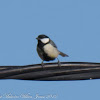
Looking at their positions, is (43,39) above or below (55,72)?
above

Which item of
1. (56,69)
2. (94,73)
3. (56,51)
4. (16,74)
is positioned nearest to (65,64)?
(56,69)

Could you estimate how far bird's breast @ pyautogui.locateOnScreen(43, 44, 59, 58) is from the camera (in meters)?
4.27

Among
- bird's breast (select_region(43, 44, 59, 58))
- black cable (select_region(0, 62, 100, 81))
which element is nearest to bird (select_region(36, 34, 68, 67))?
bird's breast (select_region(43, 44, 59, 58))

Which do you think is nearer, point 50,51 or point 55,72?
point 55,72

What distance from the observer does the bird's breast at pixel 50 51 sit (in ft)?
14.0

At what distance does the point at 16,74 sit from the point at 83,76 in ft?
1.93

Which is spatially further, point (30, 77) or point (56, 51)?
point (56, 51)

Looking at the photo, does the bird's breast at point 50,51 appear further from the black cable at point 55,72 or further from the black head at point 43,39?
the black cable at point 55,72

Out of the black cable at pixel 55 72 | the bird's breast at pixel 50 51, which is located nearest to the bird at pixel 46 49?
the bird's breast at pixel 50 51

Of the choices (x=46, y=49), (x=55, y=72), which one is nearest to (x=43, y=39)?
(x=46, y=49)

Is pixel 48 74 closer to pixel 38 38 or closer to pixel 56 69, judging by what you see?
pixel 56 69

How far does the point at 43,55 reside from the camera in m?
4.29

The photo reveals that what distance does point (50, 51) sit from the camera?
429cm

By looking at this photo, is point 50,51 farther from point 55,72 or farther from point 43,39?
point 55,72
